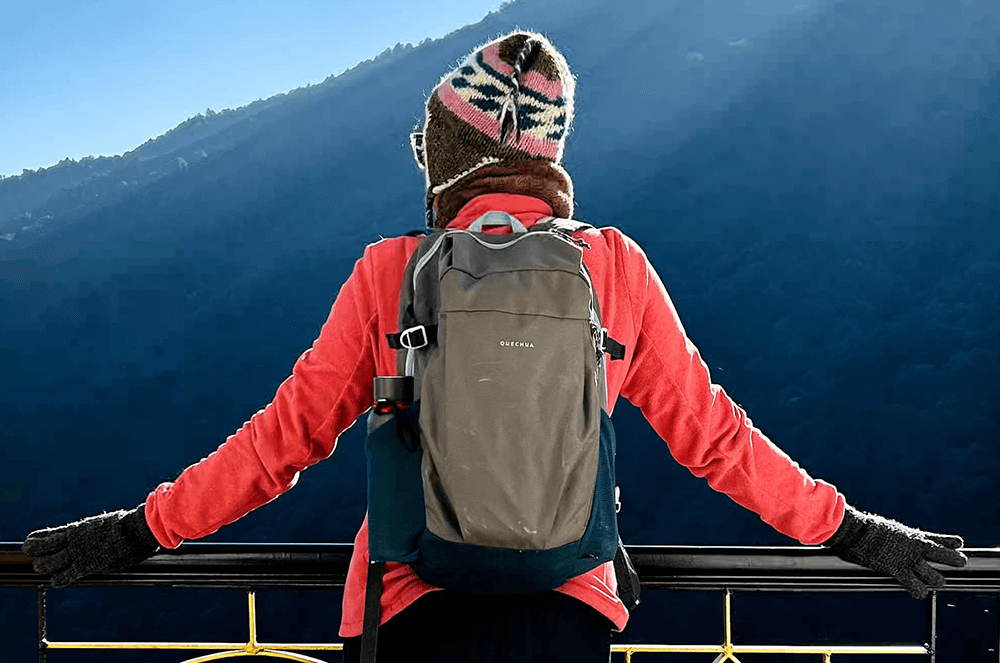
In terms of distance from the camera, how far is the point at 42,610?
0.99 metres

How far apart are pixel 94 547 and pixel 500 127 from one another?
636 millimetres

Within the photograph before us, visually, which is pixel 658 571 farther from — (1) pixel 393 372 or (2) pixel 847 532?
(1) pixel 393 372

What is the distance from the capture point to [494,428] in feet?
2.04

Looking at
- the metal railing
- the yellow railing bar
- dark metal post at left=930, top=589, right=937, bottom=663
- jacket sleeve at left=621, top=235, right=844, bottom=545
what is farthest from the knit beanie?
dark metal post at left=930, top=589, right=937, bottom=663

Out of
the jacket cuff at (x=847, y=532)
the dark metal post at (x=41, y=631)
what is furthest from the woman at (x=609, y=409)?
the dark metal post at (x=41, y=631)

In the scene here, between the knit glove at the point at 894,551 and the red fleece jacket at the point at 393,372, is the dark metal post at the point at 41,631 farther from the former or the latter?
the knit glove at the point at 894,551

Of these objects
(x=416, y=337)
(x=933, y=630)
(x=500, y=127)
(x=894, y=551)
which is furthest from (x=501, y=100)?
(x=933, y=630)

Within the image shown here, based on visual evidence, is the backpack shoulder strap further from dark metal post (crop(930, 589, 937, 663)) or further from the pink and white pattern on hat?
dark metal post (crop(930, 589, 937, 663))

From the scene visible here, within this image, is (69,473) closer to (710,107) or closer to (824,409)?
(824,409)

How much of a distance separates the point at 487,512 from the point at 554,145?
388 millimetres

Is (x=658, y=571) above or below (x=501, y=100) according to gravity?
below

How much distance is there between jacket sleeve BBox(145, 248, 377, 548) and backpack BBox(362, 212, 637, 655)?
0.10 m

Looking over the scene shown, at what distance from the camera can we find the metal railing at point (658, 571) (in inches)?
34.9

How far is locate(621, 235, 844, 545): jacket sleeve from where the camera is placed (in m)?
0.80
